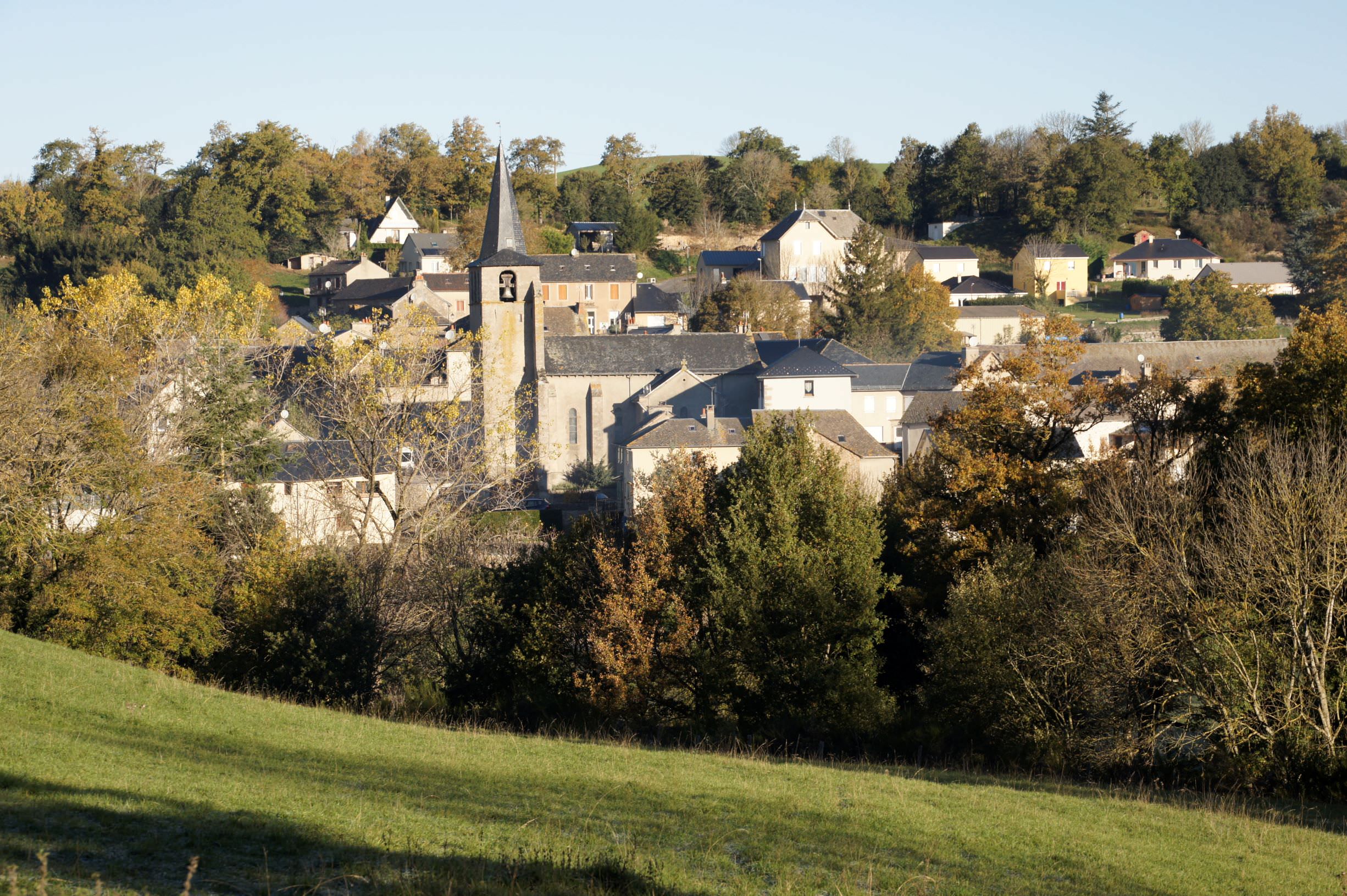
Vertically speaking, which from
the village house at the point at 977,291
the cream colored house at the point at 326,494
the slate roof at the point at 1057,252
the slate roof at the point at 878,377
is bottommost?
the cream colored house at the point at 326,494

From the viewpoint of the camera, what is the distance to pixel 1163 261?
8162 centimetres

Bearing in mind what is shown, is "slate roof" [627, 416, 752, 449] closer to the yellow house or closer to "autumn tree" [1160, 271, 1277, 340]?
"autumn tree" [1160, 271, 1277, 340]

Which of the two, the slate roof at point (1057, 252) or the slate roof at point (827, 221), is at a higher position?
the slate roof at point (827, 221)

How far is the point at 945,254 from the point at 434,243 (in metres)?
38.1

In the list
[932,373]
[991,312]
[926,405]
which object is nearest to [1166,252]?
[991,312]

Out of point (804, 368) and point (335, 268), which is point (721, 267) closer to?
point (335, 268)

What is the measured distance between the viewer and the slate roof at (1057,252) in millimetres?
80688

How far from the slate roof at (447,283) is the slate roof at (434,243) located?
18.3 ft

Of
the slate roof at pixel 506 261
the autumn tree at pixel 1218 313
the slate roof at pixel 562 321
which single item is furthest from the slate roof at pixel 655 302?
the autumn tree at pixel 1218 313

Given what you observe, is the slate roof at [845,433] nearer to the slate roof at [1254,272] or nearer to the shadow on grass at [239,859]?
the shadow on grass at [239,859]

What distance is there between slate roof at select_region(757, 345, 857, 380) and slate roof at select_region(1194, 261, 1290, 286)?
3927 centimetres

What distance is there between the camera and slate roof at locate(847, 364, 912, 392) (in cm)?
5006

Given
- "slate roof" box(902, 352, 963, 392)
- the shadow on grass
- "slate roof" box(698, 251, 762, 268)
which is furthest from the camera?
"slate roof" box(698, 251, 762, 268)

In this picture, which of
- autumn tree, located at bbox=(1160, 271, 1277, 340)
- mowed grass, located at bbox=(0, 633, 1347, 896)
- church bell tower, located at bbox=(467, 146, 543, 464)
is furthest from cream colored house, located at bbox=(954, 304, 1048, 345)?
mowed grass, located at bbox=(0, 633, 1347, 896)
